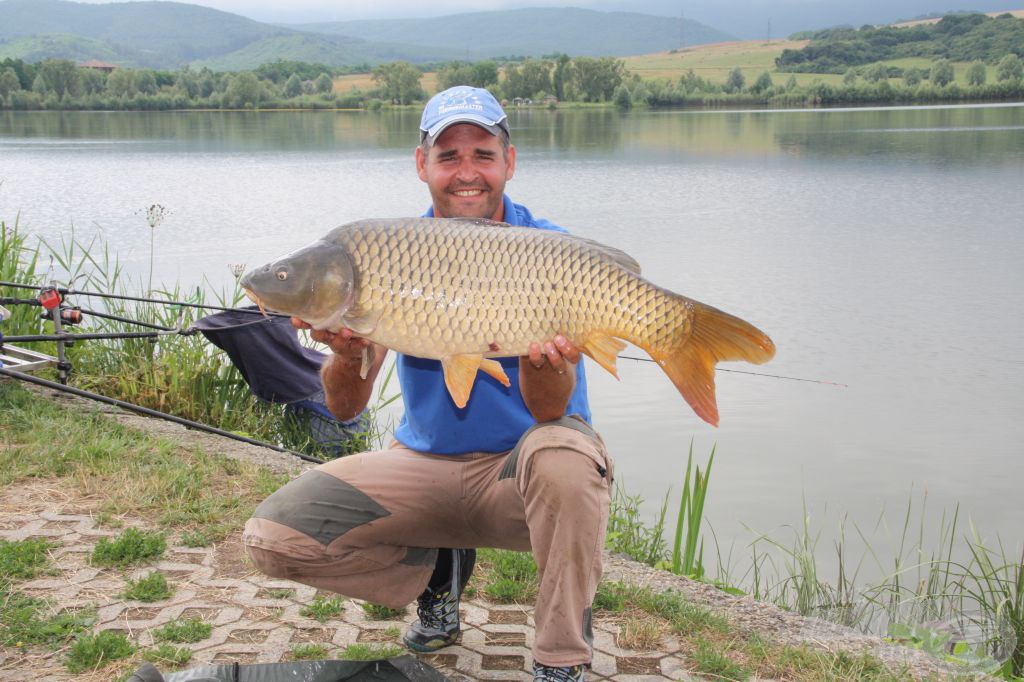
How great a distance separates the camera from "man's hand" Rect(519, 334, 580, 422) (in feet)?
5.71

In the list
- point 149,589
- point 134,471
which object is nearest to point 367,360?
point 149,589

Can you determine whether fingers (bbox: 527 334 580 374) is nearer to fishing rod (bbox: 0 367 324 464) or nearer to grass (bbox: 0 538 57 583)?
grass (bbox: 0 538 57 583)

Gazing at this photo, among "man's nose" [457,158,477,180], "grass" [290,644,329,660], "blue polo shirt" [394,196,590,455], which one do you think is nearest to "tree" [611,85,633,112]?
"man's nose" [457,158,477,180]

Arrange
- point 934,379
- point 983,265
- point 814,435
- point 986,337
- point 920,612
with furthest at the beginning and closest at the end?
point 983,265, point 986,337, point 934,379, point 814,435, point 920,612

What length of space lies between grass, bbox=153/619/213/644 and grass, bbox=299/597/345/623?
0.21 metres

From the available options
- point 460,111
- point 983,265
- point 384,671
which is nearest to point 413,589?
point 384,671

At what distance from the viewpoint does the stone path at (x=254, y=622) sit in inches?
77.4

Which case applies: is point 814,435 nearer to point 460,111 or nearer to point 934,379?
point 934,379

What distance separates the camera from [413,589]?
1999 millimetres

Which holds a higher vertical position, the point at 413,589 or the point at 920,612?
the point at 413,589

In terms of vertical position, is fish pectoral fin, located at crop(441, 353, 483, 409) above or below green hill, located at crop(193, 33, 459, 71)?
below

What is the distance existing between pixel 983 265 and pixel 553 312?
23.1 ft

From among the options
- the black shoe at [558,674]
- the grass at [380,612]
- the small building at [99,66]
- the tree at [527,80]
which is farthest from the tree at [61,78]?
the black shoe at [558,674]

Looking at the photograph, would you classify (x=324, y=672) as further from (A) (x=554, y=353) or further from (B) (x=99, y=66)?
(B) (x=99, y=66)
